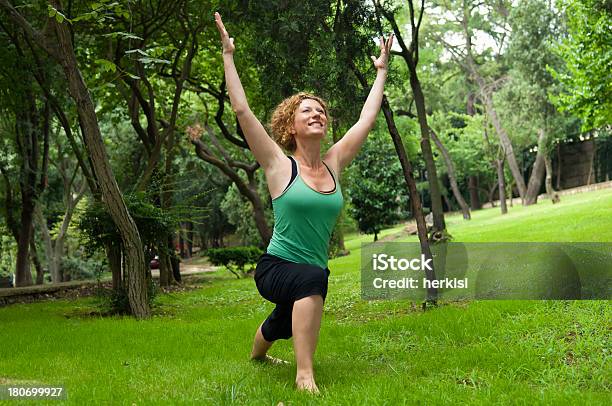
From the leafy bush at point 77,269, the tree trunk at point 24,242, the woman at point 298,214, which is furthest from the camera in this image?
the leafy bush at point 77,269

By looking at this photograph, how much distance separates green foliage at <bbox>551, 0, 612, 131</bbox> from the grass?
7.25 metres

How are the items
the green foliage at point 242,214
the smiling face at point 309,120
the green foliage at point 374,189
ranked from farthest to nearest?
the green foliage at point 242,214, the green foliage at point 374,189, the smiling face at point 309,120

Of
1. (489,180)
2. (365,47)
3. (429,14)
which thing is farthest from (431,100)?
(365,47)

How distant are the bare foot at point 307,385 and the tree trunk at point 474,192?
41.4 meters

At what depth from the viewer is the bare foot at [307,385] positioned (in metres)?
3.49

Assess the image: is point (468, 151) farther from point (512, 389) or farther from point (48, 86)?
point (512, 389)

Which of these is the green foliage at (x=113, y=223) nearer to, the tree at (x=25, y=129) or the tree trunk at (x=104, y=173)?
the tree trunk at (x=104, y=173)

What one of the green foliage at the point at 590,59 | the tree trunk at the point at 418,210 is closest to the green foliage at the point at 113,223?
the tree trunk at the point at 418,210

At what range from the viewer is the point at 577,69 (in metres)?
13.5

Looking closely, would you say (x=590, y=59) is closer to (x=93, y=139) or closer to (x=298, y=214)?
(x=93, y=139)

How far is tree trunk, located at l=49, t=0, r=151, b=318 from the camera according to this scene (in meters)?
7.71

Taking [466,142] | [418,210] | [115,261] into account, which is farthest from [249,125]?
[466,142]

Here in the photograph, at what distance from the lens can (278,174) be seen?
3854 millimetres

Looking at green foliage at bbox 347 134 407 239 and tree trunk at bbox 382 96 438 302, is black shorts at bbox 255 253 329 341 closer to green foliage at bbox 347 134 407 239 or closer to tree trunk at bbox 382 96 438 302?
tree trunk at bbox 382 96 438 302
